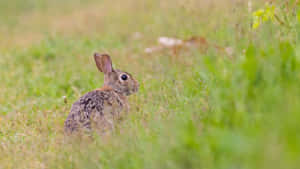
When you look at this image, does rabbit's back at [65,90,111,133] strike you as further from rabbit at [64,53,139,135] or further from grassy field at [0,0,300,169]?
grassy field at [0,0,300,169]

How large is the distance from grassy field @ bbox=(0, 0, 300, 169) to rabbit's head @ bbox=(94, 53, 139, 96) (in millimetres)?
142

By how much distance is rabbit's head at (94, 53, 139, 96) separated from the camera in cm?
607

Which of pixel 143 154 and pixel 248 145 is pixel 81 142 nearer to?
pixel 143 154

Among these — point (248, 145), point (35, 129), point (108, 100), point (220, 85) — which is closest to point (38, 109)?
point (35, 129)

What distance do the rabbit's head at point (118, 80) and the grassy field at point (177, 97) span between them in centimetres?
14

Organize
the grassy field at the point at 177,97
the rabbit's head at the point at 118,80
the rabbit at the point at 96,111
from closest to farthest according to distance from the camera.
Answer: the grassy field at the point at 177,97 < the rabbit at the point at 96,111 < the rabbit's head at the point at 118,80

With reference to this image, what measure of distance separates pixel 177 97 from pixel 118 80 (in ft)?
4.20

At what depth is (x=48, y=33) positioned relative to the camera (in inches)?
493

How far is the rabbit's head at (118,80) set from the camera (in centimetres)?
607

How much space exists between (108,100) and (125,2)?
→ 958 cm

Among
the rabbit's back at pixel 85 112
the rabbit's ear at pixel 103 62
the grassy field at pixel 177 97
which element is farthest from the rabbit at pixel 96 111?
the rabbit's ear at pixel 103 62

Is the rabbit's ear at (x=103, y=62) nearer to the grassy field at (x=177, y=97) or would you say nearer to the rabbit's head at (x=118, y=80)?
the rabbit's head at (x=118, y=80)

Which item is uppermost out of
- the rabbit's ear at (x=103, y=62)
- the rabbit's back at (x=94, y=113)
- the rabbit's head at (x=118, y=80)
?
the rabbit's ear at (x=103, y=62)

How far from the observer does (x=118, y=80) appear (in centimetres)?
610
